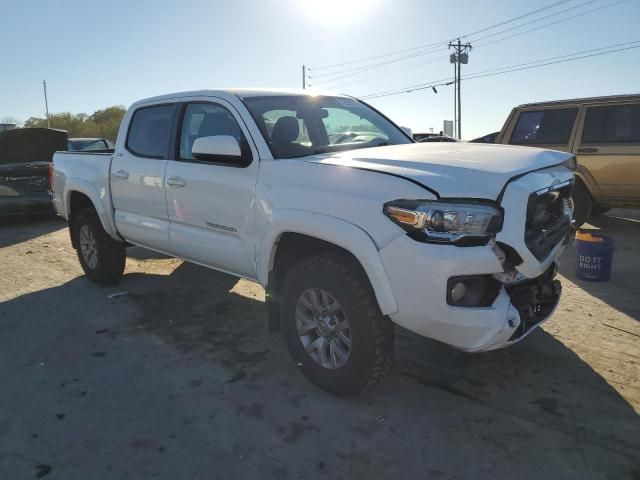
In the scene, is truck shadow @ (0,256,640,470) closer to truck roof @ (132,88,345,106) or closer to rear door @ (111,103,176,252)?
rear door @ (111,103,176,252)

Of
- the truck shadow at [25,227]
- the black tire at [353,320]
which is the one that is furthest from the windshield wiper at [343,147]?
the truck shadow at [25,227]

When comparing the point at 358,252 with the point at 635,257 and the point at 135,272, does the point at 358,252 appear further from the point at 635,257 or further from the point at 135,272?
the point at 635,257

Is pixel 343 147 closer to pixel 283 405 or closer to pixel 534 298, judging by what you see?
pixel 534 298

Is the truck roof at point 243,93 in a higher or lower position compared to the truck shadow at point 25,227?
higher

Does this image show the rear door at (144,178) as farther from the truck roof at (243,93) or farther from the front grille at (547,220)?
the front grille at (547,220)

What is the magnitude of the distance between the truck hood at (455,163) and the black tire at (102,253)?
3049 mm

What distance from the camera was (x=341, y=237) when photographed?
2.77m

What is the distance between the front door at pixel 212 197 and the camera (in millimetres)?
3516

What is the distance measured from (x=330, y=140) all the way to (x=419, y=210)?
1493 mm

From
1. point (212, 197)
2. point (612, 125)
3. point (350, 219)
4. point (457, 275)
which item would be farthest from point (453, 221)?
point (612, 125)

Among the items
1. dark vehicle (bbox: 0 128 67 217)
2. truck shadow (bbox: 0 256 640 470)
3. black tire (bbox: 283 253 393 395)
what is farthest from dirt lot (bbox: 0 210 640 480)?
dark vehicle (bbox: 0 128 67 217)

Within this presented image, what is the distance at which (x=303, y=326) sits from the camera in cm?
323

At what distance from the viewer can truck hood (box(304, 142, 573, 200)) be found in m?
2.58

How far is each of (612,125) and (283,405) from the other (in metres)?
6.87
